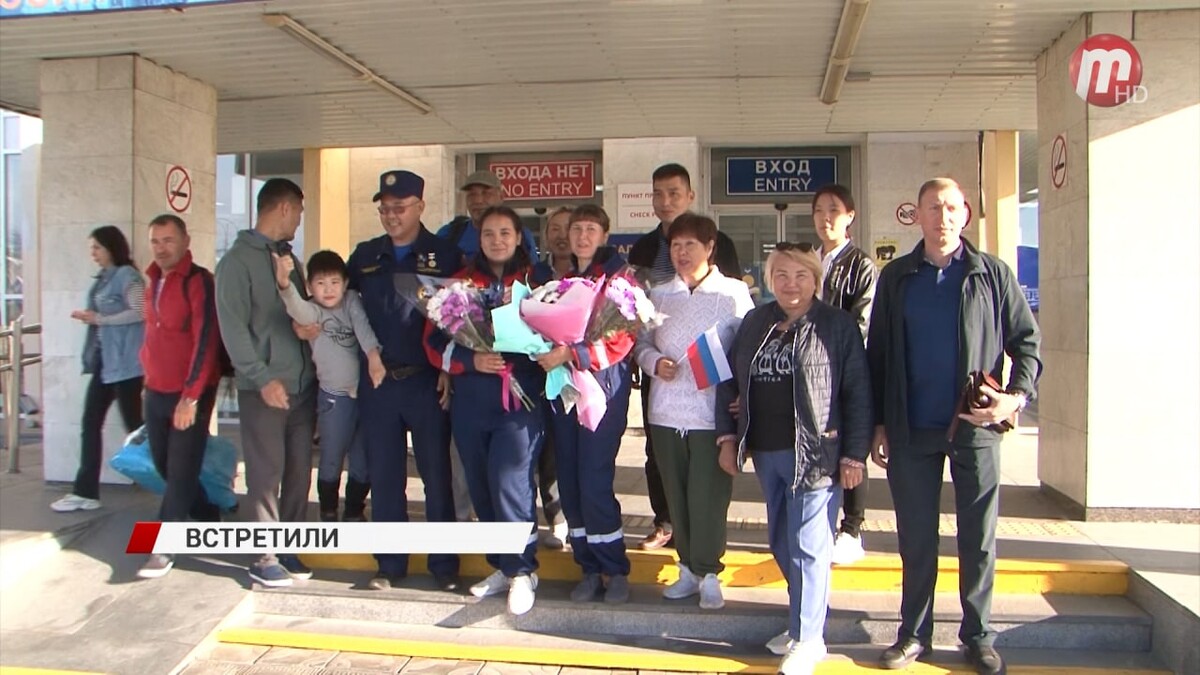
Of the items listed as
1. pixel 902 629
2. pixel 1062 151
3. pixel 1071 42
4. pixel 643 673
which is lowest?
pixel 643 673

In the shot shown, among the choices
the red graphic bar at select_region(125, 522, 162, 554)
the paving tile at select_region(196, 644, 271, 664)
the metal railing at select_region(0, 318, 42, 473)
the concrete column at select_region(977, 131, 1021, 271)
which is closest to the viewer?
the paving tile at select_region(196, 644, 271, 664)

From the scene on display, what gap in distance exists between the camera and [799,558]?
350 cm

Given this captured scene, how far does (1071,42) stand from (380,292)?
435 centimetres

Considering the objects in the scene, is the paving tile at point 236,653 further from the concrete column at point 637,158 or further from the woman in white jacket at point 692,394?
the concrete column at point 637,158

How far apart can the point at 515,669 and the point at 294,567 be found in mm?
1464

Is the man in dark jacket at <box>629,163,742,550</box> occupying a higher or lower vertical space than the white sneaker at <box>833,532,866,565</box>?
higher

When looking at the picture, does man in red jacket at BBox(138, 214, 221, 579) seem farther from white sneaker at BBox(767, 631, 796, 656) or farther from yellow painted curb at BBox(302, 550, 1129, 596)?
white sneaker at BBox(767, 631, 796, 656)

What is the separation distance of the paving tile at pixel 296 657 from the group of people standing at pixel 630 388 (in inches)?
16.6

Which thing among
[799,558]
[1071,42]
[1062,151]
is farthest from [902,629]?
[1071,42]

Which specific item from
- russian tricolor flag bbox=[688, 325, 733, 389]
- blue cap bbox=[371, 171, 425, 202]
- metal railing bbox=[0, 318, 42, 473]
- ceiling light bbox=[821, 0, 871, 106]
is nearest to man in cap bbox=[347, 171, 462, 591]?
blue cap bbox=[371, 171, 425, 202]

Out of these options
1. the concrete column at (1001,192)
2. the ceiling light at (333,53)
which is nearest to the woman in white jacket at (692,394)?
the ceiling light at (333,53)

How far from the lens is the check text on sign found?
11.6 metres

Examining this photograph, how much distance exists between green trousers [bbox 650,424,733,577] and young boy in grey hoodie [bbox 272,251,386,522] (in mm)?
1444

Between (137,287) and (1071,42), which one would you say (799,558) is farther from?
(137,287)
